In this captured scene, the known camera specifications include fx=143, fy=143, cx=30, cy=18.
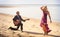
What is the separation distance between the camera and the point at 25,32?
58.5 inches

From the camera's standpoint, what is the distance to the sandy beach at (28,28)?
1443 mm

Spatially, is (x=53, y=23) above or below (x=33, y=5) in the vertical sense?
below

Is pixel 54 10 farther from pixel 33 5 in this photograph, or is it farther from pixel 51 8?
pixel 33 5

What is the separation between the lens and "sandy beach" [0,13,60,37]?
1.44m

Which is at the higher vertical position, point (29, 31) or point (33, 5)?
point (33, 5)

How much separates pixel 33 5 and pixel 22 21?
8.0 inches

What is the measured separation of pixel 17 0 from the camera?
1541 millimetres

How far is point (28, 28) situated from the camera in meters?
1.49

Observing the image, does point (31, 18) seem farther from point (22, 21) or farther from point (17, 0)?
point (17, 0)

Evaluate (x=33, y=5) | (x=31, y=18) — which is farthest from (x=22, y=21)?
(x=33, y=5)

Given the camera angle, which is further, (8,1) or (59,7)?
(8,1)

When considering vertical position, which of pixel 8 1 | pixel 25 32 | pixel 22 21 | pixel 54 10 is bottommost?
pixel 25 32

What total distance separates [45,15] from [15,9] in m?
0.33

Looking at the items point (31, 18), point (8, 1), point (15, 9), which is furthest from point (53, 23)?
point (8, 1)
